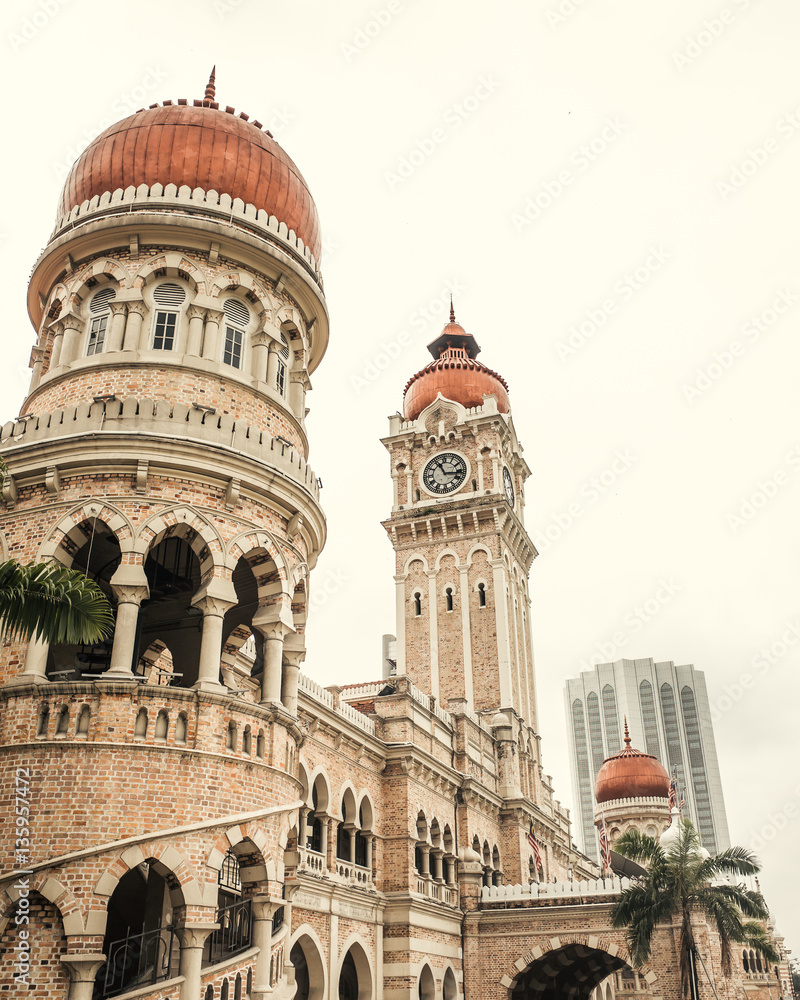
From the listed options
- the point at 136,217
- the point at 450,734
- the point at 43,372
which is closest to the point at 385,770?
the point at 450,734

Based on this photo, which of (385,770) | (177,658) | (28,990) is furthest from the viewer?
(385,770)

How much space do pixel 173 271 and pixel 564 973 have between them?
1239 inches

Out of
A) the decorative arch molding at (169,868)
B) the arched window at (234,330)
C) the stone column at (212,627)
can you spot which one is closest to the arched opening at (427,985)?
the decorative arch molding at (169,868)

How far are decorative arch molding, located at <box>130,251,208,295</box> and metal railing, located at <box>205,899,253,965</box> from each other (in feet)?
37.4

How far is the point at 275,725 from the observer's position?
655 inches

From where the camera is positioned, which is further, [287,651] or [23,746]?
[287,651]

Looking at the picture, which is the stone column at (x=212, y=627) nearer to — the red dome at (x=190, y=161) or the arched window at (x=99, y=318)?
the arched window at (x=99, y=318)

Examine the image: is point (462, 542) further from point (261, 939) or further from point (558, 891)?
point (261, 939)

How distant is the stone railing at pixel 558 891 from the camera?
3247 cm

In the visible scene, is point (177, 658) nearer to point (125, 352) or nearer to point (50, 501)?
point (50, 501)

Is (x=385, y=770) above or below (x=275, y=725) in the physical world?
above

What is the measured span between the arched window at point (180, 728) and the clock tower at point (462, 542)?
1221 inches

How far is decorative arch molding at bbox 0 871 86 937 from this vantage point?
13.4 m

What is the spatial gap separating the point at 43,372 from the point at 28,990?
11.8m
